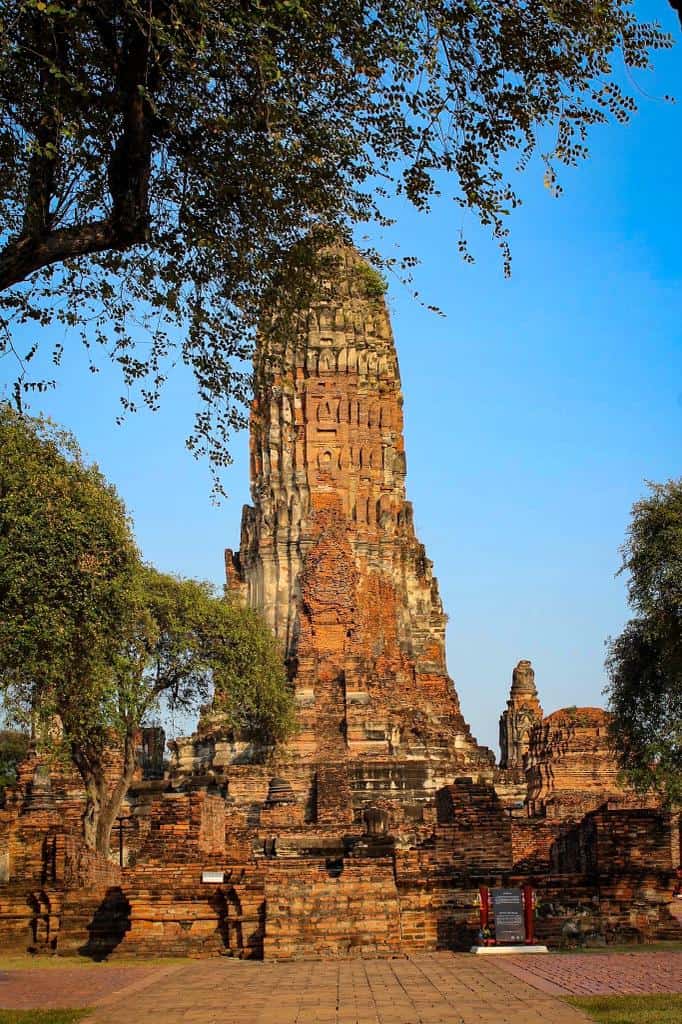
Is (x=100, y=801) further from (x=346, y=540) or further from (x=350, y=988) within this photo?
(x=346, y=540)

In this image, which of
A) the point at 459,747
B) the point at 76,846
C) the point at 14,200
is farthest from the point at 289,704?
the point at 14,200

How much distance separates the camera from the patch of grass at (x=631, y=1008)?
10.9 meters

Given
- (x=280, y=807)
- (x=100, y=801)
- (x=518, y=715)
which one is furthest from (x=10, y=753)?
(x=100, y=801)

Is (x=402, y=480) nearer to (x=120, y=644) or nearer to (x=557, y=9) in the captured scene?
(x=120, y=644)

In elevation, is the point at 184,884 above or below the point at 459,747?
below

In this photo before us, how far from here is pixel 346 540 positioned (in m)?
49.9

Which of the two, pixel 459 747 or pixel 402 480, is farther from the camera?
pixel 402 480

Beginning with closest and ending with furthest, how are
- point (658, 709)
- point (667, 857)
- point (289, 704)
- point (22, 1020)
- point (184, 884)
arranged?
point (22, 1020) → point (184, 884) → point (667, 857) → point (658, 709) → point (289, 704)

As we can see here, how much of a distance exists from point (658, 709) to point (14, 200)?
1832cm

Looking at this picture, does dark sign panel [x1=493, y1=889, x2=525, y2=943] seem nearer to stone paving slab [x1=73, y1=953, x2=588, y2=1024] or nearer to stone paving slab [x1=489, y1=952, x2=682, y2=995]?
stone paving slab [x1=489, y1=952, x2=682, y2=995]

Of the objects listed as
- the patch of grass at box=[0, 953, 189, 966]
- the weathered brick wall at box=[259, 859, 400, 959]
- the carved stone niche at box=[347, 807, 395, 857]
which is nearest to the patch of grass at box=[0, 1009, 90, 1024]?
the patch of grass at box=[0, 953, 189, 966]

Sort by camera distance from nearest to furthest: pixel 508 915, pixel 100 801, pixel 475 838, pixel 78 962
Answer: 1. pixel 508 915
2. pixel 78 962
3. pixel 475 838
4. pixel 100 801

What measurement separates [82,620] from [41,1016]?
14.6m

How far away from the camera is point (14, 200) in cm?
1333
